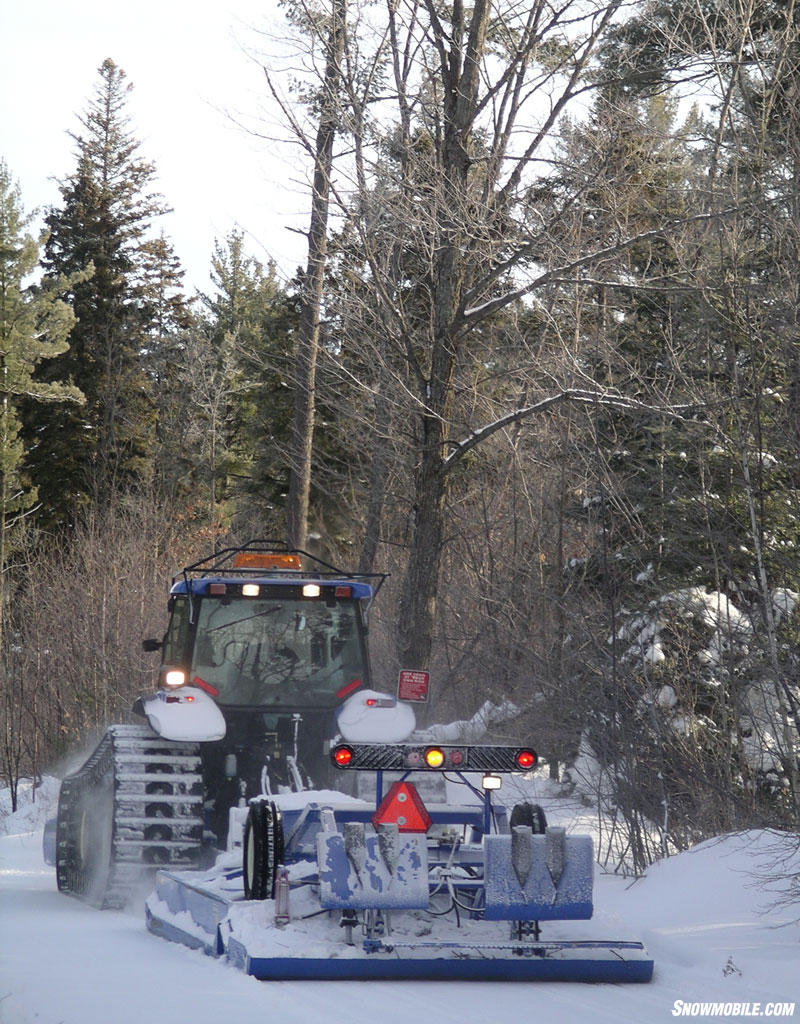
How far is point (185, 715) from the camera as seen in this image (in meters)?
8.72

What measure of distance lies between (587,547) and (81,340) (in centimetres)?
2578

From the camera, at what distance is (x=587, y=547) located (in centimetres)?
1662

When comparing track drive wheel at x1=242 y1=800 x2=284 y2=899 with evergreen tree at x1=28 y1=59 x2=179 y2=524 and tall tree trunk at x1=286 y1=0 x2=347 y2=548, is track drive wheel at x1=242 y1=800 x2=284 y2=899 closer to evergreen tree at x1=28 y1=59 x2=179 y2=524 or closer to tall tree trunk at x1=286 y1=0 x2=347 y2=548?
tall tree trunk at x1=286 y1=0 x2=347 y2=548

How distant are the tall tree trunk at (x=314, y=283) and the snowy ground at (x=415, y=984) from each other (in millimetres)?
8677

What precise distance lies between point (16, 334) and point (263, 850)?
27940mm

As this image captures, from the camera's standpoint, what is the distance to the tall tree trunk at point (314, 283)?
14.5 meters

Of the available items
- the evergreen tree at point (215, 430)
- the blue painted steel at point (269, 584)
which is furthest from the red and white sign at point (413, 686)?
the evergreen tree at point (215, 430)

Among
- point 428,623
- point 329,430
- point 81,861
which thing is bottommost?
point 81,861

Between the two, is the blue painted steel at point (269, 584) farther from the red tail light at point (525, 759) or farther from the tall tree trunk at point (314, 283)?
the tall tree trunk at point (314, 283)

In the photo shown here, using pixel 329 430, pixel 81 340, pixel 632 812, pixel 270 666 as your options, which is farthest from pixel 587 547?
pixel 81 340

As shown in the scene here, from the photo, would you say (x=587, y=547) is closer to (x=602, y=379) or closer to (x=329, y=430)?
(x=602, y=379)

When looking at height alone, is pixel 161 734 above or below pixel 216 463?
below

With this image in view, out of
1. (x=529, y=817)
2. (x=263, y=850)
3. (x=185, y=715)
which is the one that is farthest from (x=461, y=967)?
(x=185, y=715)

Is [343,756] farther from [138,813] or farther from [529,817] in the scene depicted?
[138,813]
